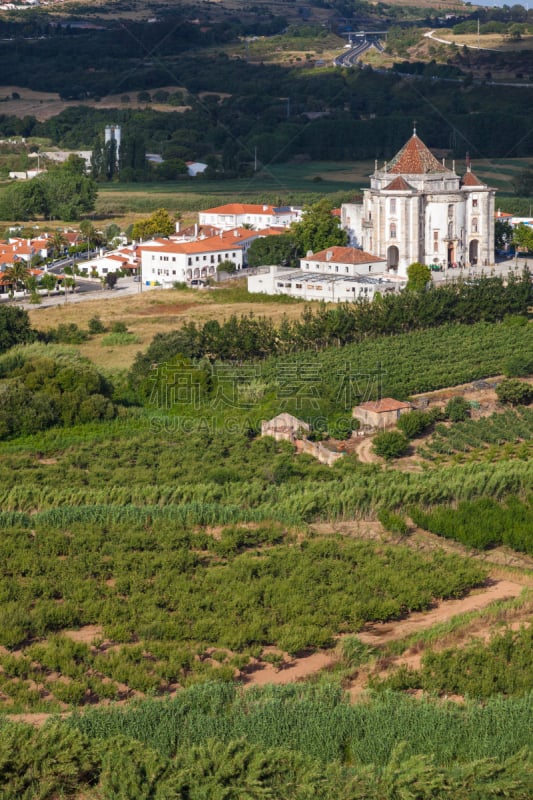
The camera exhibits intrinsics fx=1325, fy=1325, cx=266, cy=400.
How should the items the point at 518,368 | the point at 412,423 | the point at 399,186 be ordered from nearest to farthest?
the point at 412,423, the point at 518,368, the point at 399,186

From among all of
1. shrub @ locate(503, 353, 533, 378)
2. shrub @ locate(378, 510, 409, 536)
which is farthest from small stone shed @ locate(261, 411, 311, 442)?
shrub @ locate(503, 353, 533, 378)

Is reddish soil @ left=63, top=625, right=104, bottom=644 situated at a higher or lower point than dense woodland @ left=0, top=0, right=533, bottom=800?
lower

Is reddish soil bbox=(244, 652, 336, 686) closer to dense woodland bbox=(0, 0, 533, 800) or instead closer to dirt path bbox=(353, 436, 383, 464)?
dense woodland bbox=(0, 0, 533, 800)

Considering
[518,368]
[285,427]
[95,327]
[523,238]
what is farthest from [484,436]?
[523,238]

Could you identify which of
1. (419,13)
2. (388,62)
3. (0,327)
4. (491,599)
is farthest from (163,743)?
(419,13)

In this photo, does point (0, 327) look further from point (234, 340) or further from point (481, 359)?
point (481, 359)

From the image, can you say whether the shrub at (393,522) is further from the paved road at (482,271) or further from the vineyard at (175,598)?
the paved road at (482,271)

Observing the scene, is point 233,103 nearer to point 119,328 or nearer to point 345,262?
point 345,262
